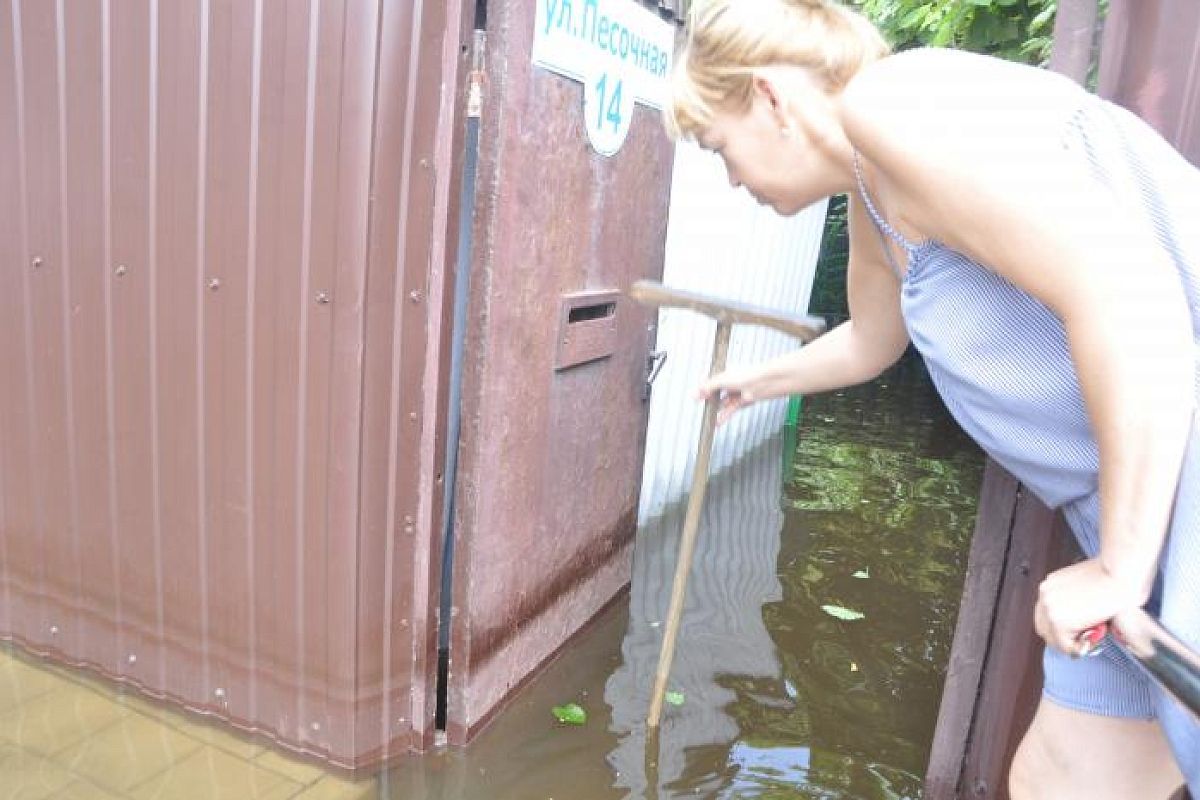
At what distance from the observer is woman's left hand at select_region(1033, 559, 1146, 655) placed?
1.14m

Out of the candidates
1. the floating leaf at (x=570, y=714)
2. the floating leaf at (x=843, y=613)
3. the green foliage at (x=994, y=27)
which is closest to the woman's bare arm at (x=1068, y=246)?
the floating leaf at (x=570, y=714)

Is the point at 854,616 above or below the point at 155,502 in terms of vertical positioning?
below

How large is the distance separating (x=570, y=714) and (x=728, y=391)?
128cm

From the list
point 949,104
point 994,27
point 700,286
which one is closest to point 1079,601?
point 949,104

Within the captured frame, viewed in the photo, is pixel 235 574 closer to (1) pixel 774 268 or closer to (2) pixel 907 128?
(2) pixel 907 128

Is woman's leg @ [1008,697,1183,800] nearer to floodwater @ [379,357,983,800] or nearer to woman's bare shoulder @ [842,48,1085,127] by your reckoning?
woman's bare shoulder @ [842,48,1085,127]

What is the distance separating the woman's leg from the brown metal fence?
1577mm

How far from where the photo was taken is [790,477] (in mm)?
5934

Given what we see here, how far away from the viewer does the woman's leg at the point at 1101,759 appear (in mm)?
1426

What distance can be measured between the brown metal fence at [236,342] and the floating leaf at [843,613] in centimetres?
189

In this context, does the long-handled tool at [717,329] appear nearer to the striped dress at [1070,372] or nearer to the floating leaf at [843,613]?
the striped dress at [1070,372]

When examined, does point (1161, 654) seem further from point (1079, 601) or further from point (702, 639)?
point (702, 639)

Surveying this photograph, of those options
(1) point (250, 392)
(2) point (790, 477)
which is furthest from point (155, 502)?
(2) point (790, 477)

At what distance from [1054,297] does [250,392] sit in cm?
202
